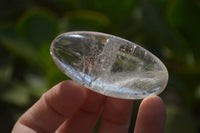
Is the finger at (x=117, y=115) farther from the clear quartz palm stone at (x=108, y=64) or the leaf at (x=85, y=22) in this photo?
the leaf at (x=85, y=22)

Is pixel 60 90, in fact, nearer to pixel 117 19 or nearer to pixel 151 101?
pixel 151 101

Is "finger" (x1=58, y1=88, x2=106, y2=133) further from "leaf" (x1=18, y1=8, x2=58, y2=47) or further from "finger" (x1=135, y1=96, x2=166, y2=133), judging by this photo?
"leaf" (x1=18, y1=8, x2=58, y2=47)

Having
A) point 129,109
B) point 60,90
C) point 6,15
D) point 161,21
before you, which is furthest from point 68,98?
point 6,15

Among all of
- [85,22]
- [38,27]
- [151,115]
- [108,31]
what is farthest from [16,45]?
[151,115]

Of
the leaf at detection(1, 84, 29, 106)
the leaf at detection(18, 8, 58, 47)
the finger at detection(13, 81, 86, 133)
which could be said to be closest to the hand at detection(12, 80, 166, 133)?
the finger at detection(13, 81, 86, 133)

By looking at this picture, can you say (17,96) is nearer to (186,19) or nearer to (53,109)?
(53,109)

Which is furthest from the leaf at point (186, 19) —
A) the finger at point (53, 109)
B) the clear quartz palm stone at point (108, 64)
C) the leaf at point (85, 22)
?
the finger at point (53, 109)
